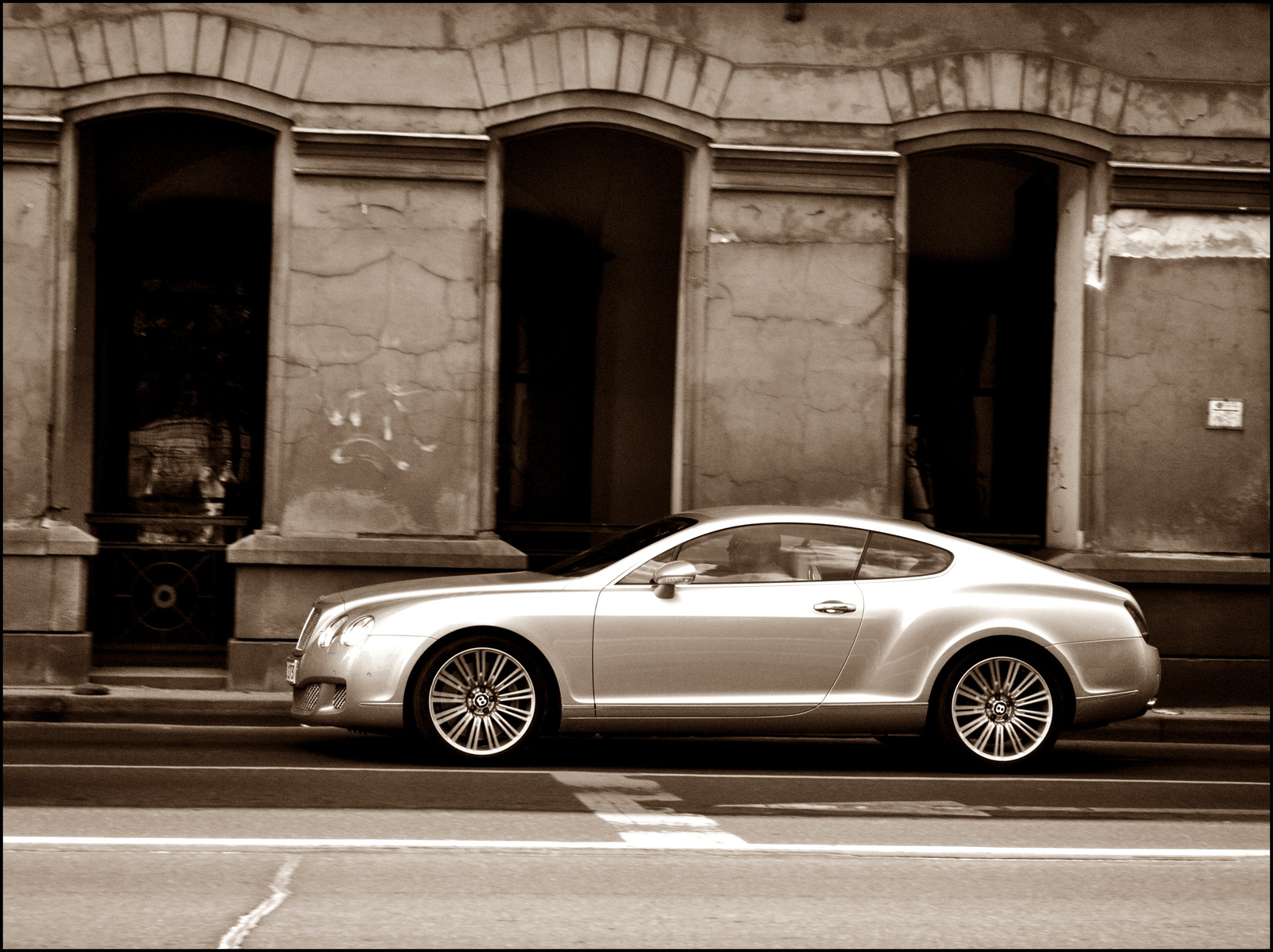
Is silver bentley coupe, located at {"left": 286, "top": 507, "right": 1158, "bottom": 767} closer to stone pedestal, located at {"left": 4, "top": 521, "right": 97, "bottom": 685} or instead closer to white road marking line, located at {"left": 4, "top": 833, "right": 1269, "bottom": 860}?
white road marking line, located at {"left": 4, "top": 833, "right": 1269, "bottom": 860}

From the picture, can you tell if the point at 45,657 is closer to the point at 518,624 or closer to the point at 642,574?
the point at 518,624

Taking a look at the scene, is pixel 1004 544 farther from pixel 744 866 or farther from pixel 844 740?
pixel 744 866

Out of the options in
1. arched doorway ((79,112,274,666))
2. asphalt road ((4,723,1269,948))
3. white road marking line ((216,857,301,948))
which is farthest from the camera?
arched doorway ((79,112,274,666))

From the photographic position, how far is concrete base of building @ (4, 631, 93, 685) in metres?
12.0

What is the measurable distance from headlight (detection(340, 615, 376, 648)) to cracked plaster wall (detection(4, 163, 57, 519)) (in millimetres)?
4732

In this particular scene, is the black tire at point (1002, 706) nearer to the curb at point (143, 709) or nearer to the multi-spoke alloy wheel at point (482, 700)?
the multi-spoke alloy wheel at point (482, 700)

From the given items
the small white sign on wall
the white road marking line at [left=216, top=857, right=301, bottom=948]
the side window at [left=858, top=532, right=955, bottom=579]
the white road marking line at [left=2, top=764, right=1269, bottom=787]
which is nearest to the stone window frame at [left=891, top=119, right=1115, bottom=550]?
the small white sign on wall

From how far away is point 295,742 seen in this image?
9570 millimetres

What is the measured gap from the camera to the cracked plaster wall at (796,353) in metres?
12.9

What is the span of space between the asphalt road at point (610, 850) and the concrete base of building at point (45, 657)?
265cm

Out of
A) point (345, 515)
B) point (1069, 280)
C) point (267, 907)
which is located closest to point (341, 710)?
point (267, 907)

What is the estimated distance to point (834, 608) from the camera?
891 centimetres

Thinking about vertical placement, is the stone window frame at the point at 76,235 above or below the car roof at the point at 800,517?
above

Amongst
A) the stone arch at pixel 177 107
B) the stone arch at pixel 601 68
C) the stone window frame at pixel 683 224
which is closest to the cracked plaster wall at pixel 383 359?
the stone window frame at pixel 683 224
